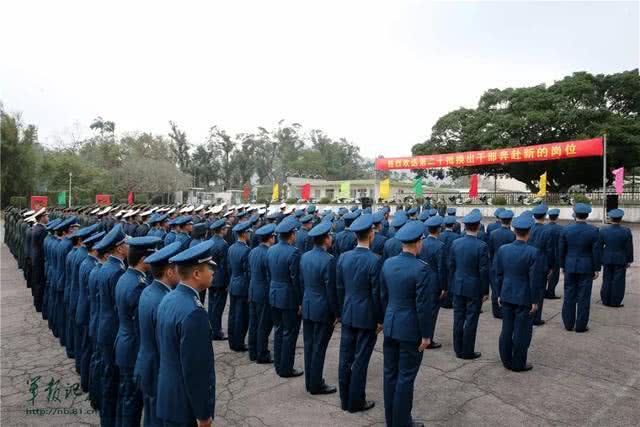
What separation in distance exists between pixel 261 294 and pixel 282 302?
20.2 inches

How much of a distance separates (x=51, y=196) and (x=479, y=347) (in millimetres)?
38520

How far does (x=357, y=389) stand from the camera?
407cm

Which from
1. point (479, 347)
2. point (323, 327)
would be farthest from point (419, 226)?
point (479, 347)

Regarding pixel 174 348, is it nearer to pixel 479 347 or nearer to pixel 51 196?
pixel 479 347

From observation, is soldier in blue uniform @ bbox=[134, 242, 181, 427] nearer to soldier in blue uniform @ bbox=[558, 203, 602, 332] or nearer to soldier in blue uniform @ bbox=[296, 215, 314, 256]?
soldier in blue uniform @ bbox=[296, 215, 314, 256]

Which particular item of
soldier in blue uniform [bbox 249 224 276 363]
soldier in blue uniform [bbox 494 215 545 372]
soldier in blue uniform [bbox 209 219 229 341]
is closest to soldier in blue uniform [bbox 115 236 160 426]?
soldier in blue uniform [bbox 249 224 276 363]

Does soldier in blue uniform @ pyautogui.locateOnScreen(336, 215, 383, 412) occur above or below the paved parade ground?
above

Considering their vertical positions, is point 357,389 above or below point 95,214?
below

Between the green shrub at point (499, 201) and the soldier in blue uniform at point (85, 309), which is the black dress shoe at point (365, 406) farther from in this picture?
the green shrub at point (499, 201)

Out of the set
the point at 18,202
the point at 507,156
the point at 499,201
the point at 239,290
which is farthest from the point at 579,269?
the point at 18,202

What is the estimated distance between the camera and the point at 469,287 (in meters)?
5.41

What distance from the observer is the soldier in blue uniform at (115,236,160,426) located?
323cm

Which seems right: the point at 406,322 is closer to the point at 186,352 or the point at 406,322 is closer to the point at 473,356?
the point at 186,352

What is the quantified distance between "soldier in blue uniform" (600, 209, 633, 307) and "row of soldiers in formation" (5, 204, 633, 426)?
46.3 inches
